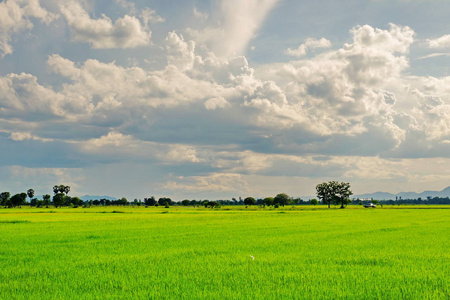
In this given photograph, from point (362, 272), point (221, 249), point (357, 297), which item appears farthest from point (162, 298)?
point (221, 249)

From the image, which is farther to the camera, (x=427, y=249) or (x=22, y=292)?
(x=427, y=249)

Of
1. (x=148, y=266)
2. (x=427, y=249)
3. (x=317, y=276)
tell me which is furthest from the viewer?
(x=427, y=249)

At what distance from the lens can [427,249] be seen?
22.1 meters

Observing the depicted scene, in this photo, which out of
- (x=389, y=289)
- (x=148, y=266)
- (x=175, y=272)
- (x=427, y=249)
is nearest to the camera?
(x=389, y=289)

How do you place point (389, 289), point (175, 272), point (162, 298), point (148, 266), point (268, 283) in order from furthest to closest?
point (148, 266), point (175, 272), point (268, 283), point (389, 289), point (162, 298)

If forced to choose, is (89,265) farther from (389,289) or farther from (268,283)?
(389,289)

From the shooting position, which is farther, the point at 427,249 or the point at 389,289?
the point at 427,249

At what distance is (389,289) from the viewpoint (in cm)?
1186

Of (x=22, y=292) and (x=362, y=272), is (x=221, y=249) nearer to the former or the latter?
(x=362, y=272)

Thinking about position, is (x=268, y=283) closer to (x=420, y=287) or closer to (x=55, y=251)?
(x=420, y=287)

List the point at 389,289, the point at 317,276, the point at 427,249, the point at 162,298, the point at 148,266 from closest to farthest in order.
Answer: the point at 162,298
the point at 389,289
the point at 317,276
the point at 148,266
the point at 427,249

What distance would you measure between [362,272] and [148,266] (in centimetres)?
887

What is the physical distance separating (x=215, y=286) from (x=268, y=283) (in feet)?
5.97

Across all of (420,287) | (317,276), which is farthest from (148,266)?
(420,287)
